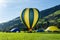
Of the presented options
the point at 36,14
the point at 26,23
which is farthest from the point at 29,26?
the point at 36,14

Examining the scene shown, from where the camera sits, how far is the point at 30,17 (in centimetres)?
5391

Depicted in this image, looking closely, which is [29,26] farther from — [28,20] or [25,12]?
[25,12]

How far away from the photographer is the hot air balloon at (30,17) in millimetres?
53156

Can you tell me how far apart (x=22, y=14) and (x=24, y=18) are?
2438mm

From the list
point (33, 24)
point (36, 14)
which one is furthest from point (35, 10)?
point (33, 24)

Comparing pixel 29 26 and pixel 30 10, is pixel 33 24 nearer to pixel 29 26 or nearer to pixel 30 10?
pixel 29 26

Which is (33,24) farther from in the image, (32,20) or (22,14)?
(22,14)

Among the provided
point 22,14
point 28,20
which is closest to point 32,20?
point 28,20

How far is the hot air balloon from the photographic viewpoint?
2093 inches

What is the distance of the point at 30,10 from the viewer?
5600 cm

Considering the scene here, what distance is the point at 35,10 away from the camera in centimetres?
5656

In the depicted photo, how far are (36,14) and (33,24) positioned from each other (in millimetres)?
3960

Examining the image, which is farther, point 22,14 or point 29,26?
point 22,14

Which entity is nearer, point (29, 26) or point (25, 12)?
point (29, 26)
